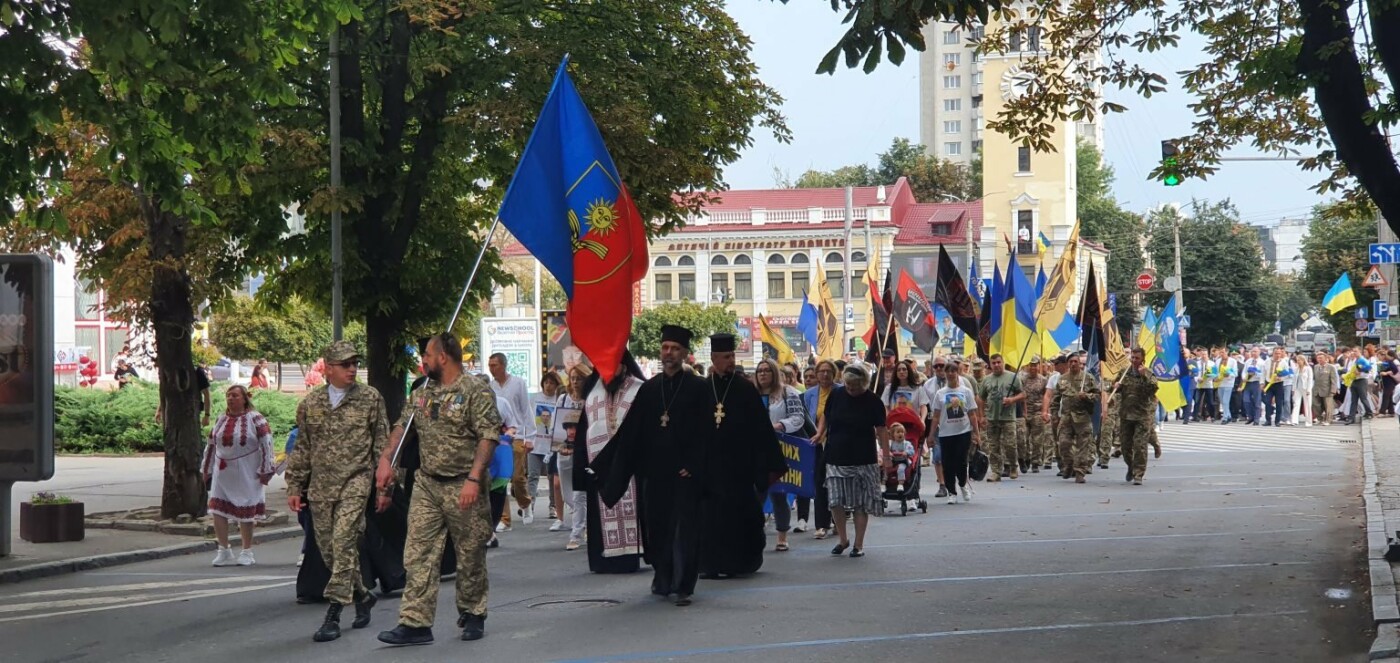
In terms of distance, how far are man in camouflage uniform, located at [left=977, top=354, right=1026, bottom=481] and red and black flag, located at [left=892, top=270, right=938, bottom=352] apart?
9.98 meters

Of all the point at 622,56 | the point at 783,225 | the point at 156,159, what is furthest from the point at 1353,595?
the point at 783,225

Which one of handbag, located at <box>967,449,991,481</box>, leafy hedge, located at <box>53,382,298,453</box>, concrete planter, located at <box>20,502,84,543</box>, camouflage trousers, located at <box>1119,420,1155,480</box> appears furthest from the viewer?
leafy hedge, located at <box>53,382,298,453</box>

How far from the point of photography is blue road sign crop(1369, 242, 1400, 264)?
22922mm

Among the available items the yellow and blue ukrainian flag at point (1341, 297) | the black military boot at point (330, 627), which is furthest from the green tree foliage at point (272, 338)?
the black military boot at point (330, 627)

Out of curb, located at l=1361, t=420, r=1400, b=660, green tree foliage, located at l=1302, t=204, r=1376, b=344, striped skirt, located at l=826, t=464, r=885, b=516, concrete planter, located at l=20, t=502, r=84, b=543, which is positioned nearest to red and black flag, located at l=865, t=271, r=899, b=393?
curb, located at l=1361, t=420, r=1400, b=660

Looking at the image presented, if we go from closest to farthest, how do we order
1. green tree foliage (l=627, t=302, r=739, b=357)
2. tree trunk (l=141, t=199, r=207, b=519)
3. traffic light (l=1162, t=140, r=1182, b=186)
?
traffic light (l=1162, t=140, r=1182, b=186)
tree trunk (l=141, t=199, r=207, b=519)
green tree foliage (l=627, t=302, r=739, b=357)

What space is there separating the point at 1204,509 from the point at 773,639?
9817mm

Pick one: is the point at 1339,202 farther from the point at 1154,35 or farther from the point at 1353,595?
the point at 1353,595

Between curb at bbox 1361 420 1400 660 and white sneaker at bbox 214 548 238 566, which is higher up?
curb at bbox 1361 420 1400 660

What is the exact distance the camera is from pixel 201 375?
1914 centimetres

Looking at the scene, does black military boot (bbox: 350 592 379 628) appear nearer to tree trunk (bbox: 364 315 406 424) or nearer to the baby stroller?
the baby stroller

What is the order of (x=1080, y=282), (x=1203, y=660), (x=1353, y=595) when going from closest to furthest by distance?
1. (x=1203, y=660)
2. (x=1353, y=595)
3. (x=1080, y=282)

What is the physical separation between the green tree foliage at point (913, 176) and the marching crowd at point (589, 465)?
88260 mm

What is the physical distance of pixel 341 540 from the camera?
9.78 meters
